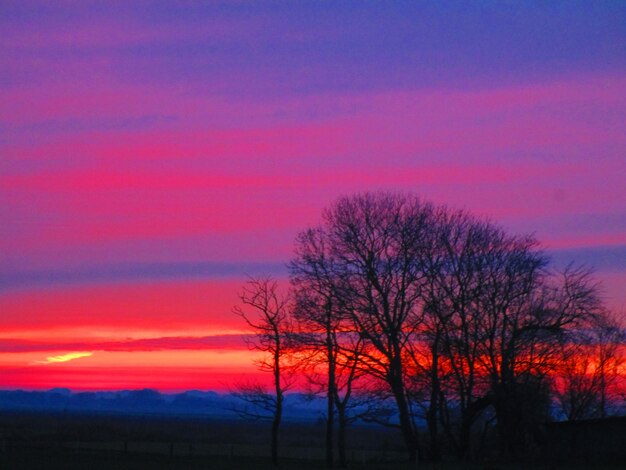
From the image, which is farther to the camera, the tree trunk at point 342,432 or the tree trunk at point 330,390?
the tree trunk at point 330,390

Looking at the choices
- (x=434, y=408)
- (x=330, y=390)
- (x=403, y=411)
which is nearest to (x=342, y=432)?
(x=330, y=390)

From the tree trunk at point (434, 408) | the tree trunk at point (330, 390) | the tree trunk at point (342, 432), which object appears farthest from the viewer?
the tree trunk at point (434, 408)

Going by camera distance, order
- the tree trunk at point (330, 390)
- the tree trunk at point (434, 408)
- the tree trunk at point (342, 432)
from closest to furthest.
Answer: the tree trunk at point (342, 432), the tree trunk at point (330, 390), the tree trunk at point (434, 408)

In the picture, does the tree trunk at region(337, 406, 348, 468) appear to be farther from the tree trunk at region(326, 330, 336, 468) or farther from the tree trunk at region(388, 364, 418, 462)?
the tree trunk at region(388, 364, 418, 462)

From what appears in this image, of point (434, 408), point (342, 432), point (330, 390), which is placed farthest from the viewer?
point (434, 408)

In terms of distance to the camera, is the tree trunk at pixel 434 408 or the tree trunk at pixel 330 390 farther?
the tree trunk at pixel 434 408

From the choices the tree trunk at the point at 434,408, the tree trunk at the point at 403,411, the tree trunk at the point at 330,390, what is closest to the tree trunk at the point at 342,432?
the tree trunk at the point at 330,390

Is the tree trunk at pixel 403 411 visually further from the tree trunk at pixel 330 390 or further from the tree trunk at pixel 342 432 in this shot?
the tree trunk at pixel 330 390

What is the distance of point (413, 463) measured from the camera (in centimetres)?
4906

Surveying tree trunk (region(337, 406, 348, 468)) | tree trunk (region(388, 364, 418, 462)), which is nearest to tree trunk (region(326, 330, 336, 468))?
tree trunk (region(337, 406, 348, 468))

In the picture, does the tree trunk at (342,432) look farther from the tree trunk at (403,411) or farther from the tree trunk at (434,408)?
the tree trunk at (434,408)

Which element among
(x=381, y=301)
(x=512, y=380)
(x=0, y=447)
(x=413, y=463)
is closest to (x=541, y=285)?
(x=512, y=380)

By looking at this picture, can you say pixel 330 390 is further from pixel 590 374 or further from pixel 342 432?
pixel 590 374

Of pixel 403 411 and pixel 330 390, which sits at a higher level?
pixel 330 390
